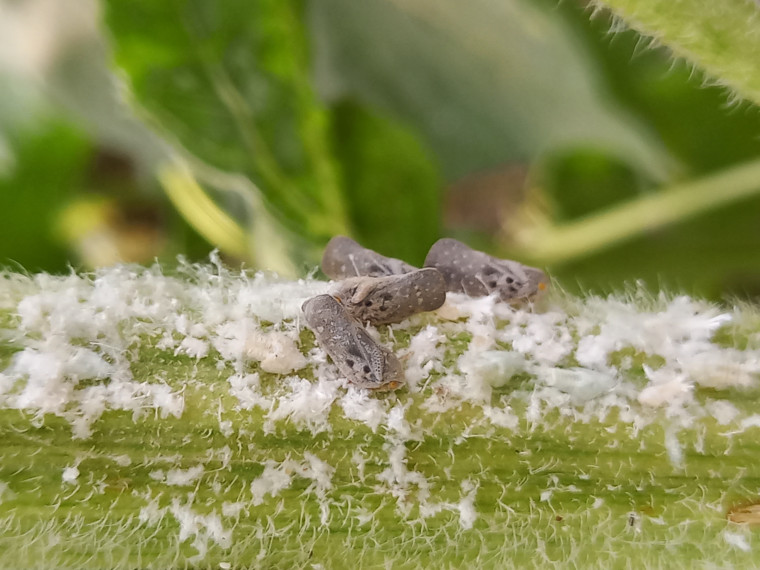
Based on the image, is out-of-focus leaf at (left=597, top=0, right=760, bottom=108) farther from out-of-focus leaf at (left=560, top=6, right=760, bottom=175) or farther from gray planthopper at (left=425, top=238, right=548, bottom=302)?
out-of-focus leaf at (left=560, top=6, right=760, bottom=175)

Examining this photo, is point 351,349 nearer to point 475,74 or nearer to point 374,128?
point 374,128

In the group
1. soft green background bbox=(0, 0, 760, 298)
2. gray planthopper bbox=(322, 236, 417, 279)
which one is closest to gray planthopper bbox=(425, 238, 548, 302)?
gray planthopper bbox=(322, 236, 417, 279)

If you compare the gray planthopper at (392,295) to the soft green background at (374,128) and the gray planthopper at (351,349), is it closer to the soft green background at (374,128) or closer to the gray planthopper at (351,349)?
the gray planthopper at (351,349)

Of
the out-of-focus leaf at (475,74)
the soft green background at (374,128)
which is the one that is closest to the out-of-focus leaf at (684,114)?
the soft green background at (374,128)

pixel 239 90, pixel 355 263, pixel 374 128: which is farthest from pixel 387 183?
pixel 355 263

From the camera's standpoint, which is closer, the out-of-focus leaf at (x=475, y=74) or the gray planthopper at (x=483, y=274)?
the gray planthopper at (x=483, y=274)

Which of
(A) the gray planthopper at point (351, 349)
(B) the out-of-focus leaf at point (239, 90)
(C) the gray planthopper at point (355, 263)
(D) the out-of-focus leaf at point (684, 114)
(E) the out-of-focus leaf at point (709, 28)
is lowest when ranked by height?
(A) the gray planthopper at point (351, 349)

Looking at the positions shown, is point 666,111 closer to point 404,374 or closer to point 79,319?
point 404,374
